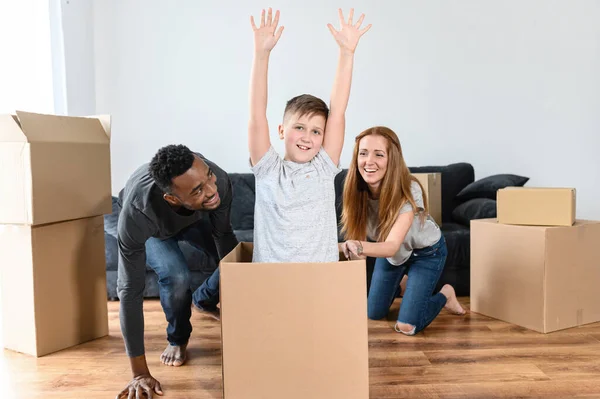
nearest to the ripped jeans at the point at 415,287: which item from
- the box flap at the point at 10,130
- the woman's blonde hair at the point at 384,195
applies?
the woman's blonde hair at the point at 384,195

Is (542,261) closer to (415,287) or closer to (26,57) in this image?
(415,287)

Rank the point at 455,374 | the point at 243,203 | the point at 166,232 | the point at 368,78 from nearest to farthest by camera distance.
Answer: the point at 455,374
the point at 166,232
the point at 243,203
the point at 368,78

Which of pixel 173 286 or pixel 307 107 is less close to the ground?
pixel 307 107

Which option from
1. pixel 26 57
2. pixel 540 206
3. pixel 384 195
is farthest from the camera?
pixel 26 57

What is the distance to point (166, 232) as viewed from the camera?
2.00 meters

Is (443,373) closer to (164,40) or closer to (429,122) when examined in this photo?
(429,122)

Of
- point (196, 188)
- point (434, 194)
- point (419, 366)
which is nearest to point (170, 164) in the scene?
point (196, 188)

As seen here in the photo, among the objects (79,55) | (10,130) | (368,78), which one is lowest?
(10,130)

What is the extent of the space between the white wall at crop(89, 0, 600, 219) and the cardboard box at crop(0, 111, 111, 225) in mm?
1631

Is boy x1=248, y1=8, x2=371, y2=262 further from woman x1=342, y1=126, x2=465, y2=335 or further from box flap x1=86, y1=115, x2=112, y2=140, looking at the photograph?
box flap x1=86, y1=115, x2=112, y2=140

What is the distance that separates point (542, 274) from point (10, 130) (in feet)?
7.32

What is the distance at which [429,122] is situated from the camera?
3.88 m

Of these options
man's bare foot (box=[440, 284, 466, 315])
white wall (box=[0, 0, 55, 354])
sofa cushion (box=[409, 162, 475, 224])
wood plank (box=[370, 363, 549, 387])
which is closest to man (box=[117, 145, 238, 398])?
wood plank (box=[370, 363, 549, 387])

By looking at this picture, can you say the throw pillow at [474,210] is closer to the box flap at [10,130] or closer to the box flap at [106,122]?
the box flap at [106,122]
